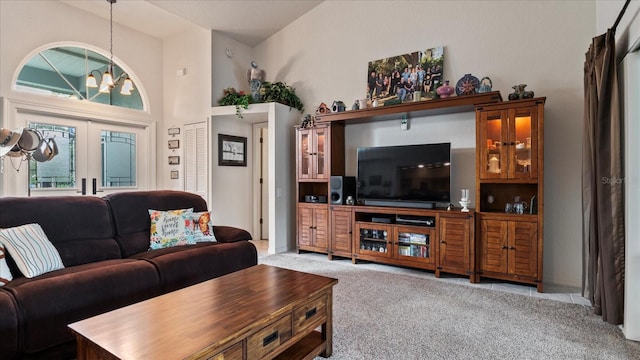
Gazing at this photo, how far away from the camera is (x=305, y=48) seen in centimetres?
537

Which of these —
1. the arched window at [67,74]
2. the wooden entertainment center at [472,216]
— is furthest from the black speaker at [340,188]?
the arched window at [67,74]

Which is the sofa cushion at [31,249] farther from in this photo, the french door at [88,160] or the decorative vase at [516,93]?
the decorative vase at [516,93]

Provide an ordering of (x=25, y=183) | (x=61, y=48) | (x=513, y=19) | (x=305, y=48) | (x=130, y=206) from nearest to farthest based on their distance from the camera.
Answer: (x=130, y=206), (x=513, y=19), (x=25, y=183), (x=61, y=48), (x=305, y=48)

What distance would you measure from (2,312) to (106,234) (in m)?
1.21

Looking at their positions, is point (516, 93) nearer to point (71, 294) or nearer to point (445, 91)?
point (445, 91)

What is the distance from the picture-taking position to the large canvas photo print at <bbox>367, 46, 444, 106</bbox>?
4.21 metres

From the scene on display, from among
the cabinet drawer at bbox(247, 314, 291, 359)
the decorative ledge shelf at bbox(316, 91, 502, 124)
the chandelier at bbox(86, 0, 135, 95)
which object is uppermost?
the chandelier at bbox(86, 0, 135, 95)

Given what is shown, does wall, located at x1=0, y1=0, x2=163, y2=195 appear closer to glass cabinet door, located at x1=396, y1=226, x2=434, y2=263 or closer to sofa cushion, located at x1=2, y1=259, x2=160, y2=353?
sofa cushion, located at x1=2, y1=259, x2=160, y2=353

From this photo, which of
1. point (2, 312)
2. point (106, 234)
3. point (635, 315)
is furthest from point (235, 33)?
point (635, 315)

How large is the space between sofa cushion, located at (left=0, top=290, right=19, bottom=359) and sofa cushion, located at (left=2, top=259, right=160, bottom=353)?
0.11 ft

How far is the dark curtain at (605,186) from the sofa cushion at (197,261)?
2914mm

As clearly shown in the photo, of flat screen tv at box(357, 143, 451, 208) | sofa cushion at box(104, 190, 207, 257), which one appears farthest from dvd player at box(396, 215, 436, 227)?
sofa cushion at box(104, 190, 207, 257)

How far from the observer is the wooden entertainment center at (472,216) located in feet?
11.1

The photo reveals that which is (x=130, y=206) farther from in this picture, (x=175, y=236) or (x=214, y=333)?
(x=214, y=333)
